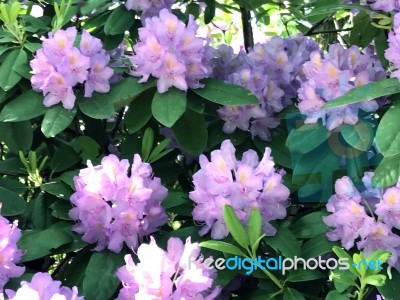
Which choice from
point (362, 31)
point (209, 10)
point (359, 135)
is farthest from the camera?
point (209, 10)

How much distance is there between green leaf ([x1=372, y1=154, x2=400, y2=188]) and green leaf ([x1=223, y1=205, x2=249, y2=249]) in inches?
8.7

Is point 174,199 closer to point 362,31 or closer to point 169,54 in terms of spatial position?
point 169,54

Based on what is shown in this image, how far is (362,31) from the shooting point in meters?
1.67

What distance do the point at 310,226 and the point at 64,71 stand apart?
55 cm

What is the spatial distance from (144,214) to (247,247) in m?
0.20

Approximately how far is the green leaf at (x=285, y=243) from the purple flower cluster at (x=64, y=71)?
0.45 metres

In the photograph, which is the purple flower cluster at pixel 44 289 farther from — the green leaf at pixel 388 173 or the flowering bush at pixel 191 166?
the green leaf at pixel 388 173

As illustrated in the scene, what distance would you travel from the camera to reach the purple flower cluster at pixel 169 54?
1289 mm

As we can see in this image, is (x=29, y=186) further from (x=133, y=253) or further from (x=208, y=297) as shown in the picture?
(x=208, y=297)

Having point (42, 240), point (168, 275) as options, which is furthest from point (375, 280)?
point (42, 240)

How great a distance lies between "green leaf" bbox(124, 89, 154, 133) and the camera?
4.43ft

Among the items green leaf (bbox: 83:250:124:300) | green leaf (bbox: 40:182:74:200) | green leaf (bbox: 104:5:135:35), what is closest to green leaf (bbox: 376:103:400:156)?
green leaf (bbox: 83:250:124:300)

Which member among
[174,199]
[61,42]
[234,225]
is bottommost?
[174,199]

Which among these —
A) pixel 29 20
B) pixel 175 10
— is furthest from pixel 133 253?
pixel 175 10
